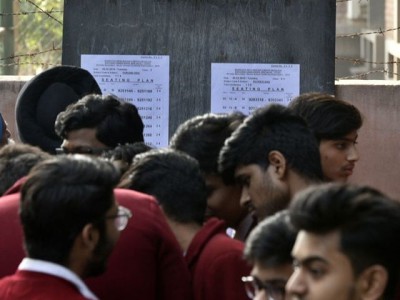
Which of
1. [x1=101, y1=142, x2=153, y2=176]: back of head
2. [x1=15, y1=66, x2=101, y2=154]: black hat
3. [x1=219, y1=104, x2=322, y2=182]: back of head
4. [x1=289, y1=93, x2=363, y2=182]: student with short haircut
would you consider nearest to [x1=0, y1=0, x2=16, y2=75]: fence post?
[x1=15, y1=66, x2=101, y2=154]: black hat

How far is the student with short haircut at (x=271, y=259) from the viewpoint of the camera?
3.73 metres

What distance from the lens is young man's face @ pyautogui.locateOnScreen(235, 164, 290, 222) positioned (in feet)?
14.7

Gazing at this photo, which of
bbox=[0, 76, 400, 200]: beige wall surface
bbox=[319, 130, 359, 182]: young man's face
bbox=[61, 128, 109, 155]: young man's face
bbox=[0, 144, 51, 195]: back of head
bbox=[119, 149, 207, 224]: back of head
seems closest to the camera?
bbox=[119, 149, 207, 224]: back of head

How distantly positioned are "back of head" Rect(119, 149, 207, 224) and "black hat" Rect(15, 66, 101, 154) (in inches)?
61.6

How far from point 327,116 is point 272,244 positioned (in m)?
1.57

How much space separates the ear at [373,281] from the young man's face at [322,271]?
19mm

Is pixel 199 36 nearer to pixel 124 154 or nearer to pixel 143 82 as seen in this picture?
pixel 143 82

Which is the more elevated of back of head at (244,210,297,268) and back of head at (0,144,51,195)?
back of head at (0,144,51,195)

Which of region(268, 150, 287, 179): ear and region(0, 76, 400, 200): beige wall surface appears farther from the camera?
region(0, 76, 400, 200): beige wall surface

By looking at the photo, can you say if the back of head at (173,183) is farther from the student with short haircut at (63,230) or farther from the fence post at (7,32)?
the fence post at (7,32)

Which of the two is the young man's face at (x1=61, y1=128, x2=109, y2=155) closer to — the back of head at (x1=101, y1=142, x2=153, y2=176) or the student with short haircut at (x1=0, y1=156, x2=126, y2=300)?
the back of head at (x1=101, y1=142, x2=153, y2=176)

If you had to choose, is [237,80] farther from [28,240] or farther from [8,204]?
[28,240]

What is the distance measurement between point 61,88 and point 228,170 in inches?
68.0

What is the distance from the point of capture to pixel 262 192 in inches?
178
